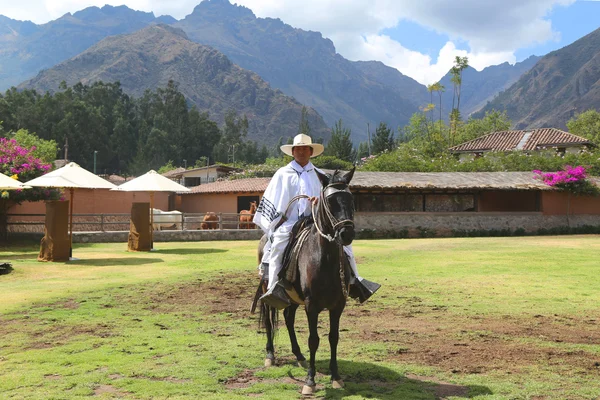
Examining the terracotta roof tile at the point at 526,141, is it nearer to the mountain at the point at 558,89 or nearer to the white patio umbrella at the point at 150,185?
the white patio umbrella at the point at 150,185

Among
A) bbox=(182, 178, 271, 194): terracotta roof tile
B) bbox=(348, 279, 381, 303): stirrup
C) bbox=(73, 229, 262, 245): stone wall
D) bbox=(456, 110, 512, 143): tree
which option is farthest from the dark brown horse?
bbox=(456, 110, 512, 143): tree

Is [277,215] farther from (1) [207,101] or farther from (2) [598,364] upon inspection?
(1) [207,101]

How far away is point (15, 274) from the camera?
47.3 feet

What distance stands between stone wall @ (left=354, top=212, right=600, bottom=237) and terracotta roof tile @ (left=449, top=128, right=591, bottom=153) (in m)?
20.9

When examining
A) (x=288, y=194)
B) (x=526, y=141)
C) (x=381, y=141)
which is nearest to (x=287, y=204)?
(x=288, y=194)

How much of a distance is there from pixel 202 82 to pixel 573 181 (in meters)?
162

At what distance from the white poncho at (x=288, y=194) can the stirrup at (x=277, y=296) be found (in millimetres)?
742

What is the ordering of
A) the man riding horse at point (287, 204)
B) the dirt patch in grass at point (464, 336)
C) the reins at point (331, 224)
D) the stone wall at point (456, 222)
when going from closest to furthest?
the reins at point (331, 224) → the man riding horse at point (287, 204) → the dirt patch in grass at point (464, 336) → the stone wall at point (456, 222)

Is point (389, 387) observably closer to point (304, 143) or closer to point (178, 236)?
point (304, 143)

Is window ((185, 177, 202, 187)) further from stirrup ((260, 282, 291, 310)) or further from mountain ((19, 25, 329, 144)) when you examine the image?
mountain ((19, 25, 329, 144))

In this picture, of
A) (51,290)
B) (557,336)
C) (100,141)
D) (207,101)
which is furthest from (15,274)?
(207,101)

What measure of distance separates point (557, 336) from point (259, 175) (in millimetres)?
45460

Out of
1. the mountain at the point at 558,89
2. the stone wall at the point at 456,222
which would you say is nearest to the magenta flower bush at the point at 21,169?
the stone wall at the point at 456,222

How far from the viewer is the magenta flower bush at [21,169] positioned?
21.6m
